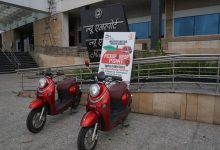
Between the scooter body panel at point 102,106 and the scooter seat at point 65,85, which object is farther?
the scooter seat at point 65,85

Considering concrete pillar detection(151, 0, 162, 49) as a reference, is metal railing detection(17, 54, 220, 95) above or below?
below

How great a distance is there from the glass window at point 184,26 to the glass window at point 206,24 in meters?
0.36

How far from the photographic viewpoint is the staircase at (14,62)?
52.1 ft

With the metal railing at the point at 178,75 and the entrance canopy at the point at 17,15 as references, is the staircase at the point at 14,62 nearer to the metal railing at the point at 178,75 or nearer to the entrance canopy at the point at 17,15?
the entrance canopy at the point at 17,15

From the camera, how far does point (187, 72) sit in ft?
16.1

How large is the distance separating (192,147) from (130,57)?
251 cm

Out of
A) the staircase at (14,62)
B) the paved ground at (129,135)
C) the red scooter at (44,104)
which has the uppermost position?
the staircase at (14,62)

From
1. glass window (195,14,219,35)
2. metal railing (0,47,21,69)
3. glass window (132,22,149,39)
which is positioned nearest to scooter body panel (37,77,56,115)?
glass window (195,14,219,35)

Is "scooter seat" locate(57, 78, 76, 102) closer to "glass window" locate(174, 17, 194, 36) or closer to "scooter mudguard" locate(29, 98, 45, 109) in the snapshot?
"scooter mudguard" locate(29, 98, 45, 109)

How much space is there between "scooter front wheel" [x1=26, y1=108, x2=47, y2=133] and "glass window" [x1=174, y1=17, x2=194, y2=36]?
1369 cm

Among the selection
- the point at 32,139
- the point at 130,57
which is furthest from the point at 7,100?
the point at 130,57

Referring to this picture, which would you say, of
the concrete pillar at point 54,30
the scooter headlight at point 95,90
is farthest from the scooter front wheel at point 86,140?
the concrete pillar at point 54,30

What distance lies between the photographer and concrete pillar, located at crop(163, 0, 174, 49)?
1521 centimetres

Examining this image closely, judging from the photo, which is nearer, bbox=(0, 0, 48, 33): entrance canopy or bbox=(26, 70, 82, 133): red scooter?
bbox=(26, 70, 82, 133): red scooter
